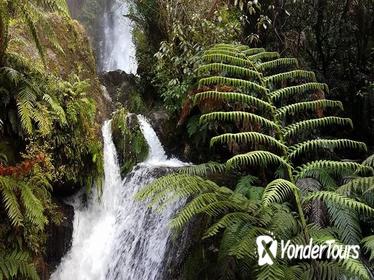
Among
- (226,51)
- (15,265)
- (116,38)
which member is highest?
(116,38)

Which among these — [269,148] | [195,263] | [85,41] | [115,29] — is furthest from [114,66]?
[195,263]

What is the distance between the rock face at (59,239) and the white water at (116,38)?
11.2 m

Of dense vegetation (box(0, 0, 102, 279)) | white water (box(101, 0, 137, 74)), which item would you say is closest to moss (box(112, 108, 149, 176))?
dense vegetation (box(0, 0, 102, 279))

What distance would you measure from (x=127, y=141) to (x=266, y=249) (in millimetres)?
5006

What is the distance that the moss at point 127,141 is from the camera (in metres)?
6.89

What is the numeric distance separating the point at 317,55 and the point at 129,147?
3.62 meters

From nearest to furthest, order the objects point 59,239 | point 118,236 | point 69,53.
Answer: point 59,239 → point 118,236 → point 69,53

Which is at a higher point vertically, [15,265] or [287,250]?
[287,250]

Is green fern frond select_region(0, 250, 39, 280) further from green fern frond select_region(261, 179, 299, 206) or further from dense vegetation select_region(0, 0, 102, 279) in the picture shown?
green fern frond select_region(261, 179, 299, 206)

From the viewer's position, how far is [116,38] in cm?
1784

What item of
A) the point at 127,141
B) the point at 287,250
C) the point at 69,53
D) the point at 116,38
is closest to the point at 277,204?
the point at 287,250

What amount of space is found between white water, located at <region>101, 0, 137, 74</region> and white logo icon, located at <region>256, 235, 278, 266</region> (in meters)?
14.1

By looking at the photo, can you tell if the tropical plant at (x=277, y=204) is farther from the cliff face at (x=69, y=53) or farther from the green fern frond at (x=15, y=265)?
the cliff face at (x=69, y=53)

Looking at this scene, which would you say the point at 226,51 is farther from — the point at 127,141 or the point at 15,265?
the point at 127,141
